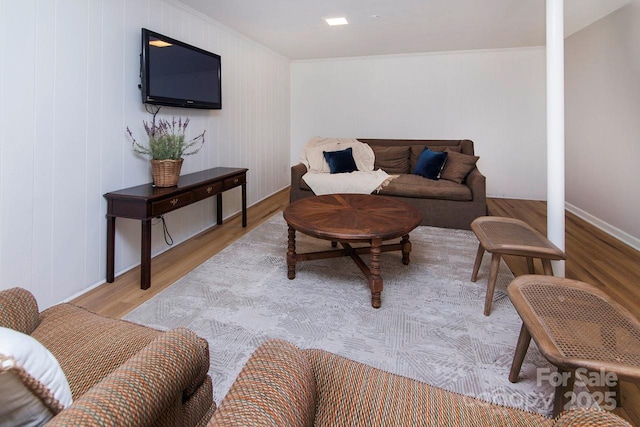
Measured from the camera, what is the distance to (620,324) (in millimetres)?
1242

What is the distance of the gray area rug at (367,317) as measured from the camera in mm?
1647

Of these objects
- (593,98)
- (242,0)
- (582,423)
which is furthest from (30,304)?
(593,98)

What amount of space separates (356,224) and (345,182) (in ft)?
6.41

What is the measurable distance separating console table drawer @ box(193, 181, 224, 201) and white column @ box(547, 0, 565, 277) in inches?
106

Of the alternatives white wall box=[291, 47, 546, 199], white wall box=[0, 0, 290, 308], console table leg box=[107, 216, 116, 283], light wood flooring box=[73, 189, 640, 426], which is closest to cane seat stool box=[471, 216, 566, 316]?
light wood flooring box=[73, 189, 640, 426]

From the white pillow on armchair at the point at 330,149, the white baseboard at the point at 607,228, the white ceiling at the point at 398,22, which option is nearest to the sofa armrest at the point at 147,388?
the white ceiling at the point at 398,22

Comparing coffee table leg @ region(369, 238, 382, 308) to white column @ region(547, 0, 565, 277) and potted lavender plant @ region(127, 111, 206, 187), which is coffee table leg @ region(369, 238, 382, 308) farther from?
potted lavender plant @ region(127, 111, 206, 187)

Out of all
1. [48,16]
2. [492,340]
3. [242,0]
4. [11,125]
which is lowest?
[492,340]

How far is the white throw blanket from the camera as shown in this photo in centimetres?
421

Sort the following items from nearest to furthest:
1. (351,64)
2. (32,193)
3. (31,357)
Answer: (31,357) < (32,193) < (351,64)

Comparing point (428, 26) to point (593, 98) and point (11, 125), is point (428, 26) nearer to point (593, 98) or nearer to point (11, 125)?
point (593, 98)

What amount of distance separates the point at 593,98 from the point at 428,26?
79.3 inches

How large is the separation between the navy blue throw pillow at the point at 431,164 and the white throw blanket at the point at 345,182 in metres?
0.39

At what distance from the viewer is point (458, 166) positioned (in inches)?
166
